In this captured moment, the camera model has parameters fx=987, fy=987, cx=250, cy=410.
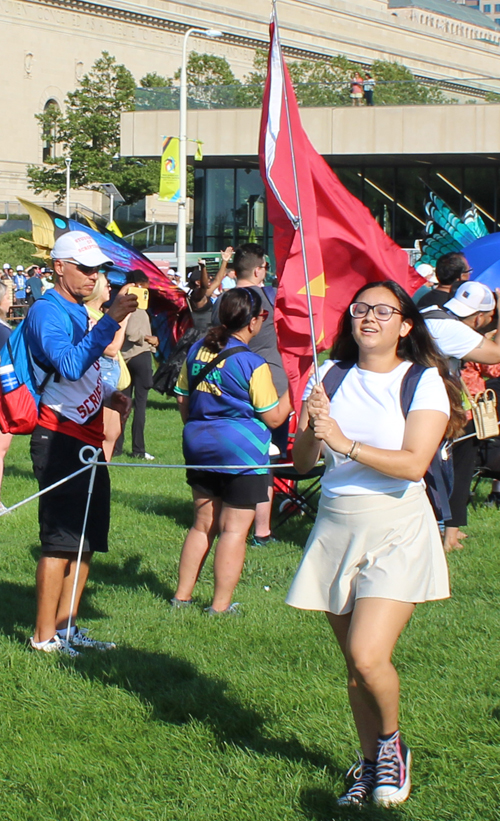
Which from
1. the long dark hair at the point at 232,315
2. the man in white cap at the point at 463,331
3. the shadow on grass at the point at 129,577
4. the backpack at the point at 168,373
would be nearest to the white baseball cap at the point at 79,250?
the long dark hair at the point at 232,315

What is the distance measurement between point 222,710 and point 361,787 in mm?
1015

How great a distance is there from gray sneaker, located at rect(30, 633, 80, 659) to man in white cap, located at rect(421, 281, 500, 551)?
2.66 meters

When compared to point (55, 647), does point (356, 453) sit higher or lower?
higher

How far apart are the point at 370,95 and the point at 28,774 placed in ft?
106

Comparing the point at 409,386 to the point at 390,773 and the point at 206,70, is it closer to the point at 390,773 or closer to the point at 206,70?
the point at 390,773

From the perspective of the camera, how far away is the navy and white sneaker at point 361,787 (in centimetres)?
361

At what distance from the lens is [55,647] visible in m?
5.18

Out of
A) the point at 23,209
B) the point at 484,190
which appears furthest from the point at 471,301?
the point at 23,209

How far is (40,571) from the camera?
16.6 feet

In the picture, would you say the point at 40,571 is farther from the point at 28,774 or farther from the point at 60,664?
the point at 28,774

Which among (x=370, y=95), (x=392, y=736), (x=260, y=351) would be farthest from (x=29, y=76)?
(x=392, y=736)

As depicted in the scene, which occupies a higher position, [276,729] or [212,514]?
[212,514]

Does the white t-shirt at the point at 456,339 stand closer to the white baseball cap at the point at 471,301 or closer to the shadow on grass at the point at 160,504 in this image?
the white baseball cap at the point at 471,301

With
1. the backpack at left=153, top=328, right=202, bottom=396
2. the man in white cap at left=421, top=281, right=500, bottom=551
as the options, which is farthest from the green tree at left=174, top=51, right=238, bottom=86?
the man in white cap at left=421, top=281, right=500, bottom=551
